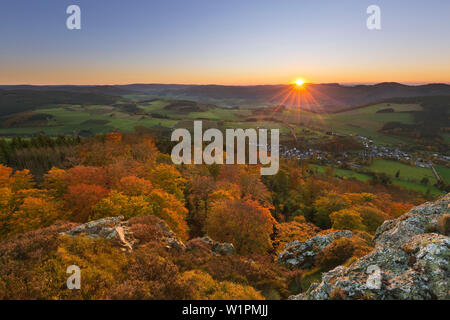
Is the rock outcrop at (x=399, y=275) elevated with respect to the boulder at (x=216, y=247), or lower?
Answer: elevated

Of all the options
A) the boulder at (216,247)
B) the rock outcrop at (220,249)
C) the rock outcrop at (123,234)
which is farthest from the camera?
the rock outcrop at (220,249)

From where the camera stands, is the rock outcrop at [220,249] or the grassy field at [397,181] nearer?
the rock outcrop at [220,249]

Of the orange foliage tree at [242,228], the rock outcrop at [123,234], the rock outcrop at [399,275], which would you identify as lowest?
the orange foliage tree at [242,228]

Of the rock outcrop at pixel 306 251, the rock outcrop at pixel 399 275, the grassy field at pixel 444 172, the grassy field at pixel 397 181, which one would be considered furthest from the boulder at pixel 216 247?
the grassy field at pixel 444 172

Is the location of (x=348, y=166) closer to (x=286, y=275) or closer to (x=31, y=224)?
(x=286, y=275)

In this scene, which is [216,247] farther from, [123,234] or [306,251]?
[306,251]

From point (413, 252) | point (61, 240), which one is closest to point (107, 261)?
point (61, 240)

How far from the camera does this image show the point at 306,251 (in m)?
20.4

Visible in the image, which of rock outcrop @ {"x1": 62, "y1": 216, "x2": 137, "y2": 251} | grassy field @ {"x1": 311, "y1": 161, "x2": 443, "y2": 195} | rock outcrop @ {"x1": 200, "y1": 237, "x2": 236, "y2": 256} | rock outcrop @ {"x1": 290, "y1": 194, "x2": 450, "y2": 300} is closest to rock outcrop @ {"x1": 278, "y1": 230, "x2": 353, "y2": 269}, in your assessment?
rock outcrop @ {"x1": 200, "y1": 237, "x2": 236, "y2": 256}

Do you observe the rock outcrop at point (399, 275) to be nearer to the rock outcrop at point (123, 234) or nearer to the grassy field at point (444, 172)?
the rock outcrop at point (123, 234)

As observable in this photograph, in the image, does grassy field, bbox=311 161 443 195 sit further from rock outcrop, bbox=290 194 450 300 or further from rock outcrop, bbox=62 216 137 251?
rock outcrop, bbox=62 216 137 251

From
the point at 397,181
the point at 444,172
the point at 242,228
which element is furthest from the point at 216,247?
the point at 444,172

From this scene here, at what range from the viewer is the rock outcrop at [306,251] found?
1962 centimetres

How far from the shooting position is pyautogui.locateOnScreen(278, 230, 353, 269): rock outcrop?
19.6 metres
